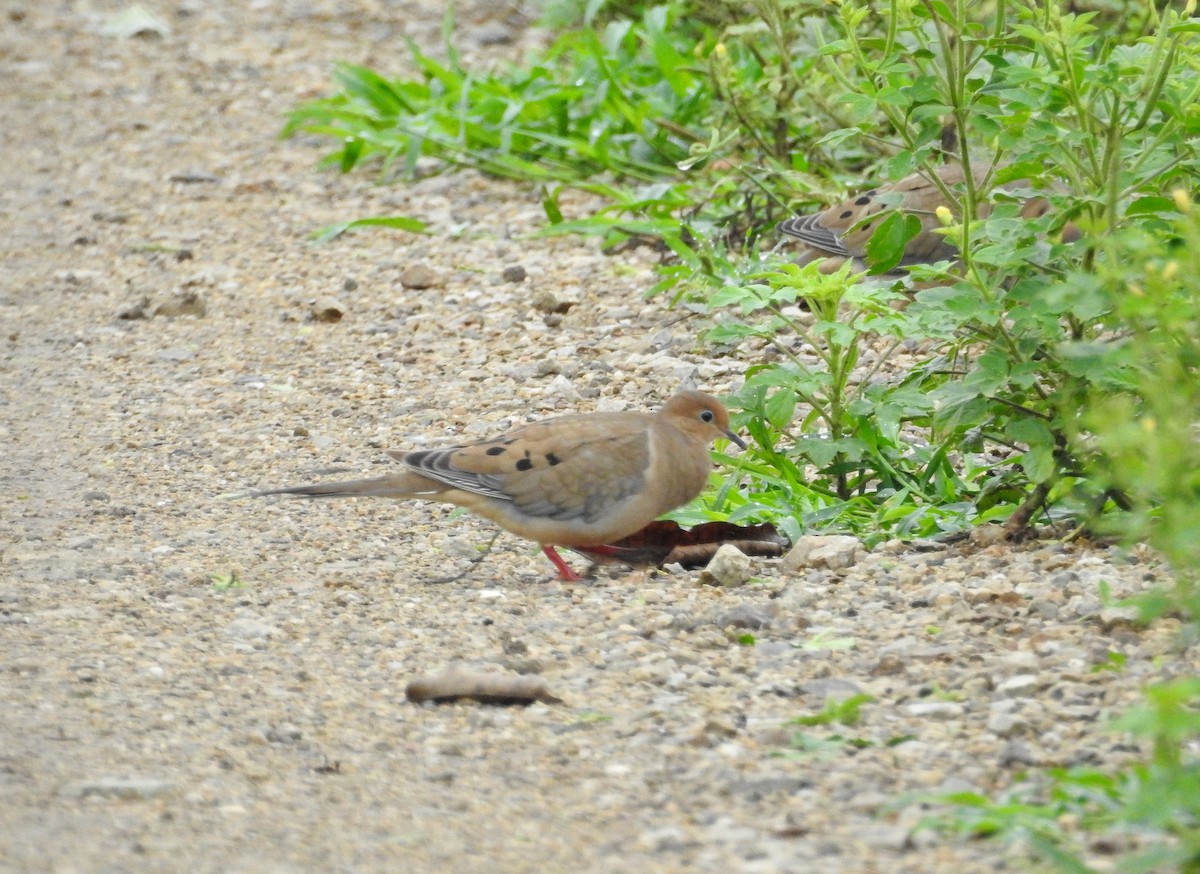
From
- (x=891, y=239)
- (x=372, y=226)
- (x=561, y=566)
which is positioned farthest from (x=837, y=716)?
(x=372, y=226)

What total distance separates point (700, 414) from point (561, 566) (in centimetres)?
62

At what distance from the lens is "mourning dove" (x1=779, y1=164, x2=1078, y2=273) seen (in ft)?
19.9

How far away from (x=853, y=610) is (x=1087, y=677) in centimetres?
73

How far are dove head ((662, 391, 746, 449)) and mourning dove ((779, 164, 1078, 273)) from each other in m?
1.26

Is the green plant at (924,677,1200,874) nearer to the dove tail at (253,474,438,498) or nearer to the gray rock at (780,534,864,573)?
the gray rock at (780,534,864,573)

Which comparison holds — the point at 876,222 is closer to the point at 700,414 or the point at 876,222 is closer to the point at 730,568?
the point at 700,414

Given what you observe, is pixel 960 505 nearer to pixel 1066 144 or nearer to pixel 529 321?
pixel 1066 144

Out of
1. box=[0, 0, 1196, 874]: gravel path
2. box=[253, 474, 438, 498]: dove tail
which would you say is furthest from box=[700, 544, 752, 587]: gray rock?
box=[253, 474, 438, 498]: dove tail

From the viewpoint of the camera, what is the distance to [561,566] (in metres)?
4.76

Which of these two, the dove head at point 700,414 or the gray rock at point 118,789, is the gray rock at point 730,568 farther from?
the gray rock at point 118,789

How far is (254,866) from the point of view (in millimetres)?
2949

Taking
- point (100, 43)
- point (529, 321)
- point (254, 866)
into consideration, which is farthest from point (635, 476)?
point (100, 43)

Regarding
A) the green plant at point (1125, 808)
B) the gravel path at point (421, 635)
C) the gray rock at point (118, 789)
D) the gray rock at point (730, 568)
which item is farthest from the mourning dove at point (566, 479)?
the green plant at point (1125, 808)

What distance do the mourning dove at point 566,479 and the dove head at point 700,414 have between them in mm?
28
